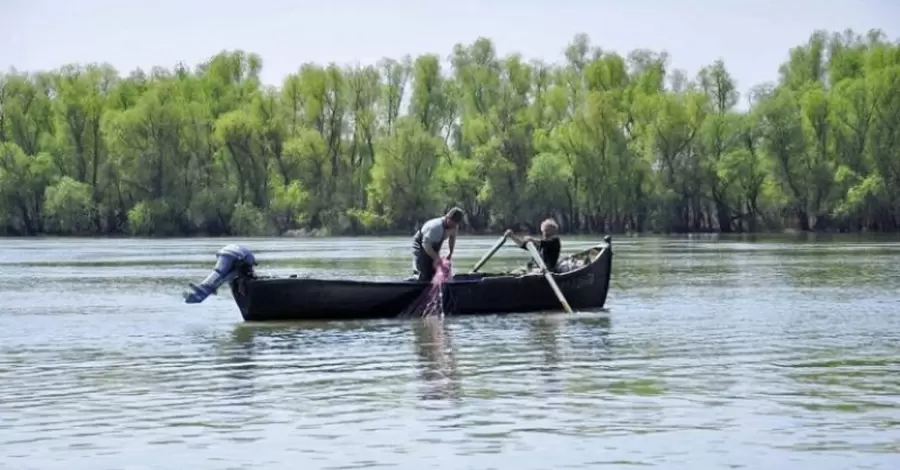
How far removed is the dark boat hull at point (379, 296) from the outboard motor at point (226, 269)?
0.74 ft

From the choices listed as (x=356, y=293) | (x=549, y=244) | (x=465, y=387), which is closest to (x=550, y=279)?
(x=549, y=244)

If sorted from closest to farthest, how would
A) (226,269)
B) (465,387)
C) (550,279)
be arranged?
(465,387)
(226,269)
(550,279)

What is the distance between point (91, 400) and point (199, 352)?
19.0 ft

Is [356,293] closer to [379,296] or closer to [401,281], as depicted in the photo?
[379,296]

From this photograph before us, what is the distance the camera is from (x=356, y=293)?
29484 millimetres

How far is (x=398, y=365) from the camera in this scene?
22156mm

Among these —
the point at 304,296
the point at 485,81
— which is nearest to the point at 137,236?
the point at 485,81

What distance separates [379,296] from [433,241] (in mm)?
1475

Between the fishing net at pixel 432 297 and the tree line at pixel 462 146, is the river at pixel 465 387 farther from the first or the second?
the tree line at pixel 462 146

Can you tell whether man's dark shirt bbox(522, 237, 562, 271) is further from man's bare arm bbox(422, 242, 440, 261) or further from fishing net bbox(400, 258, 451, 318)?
man's bare arm bbox(422, 242, 440, 261)

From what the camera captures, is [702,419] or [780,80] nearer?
→ [702,419]

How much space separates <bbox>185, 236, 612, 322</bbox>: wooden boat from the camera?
2905 cm

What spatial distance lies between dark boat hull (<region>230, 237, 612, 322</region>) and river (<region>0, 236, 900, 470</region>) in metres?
0.51

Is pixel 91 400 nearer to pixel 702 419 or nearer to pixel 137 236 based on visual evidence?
pixel 702 419
